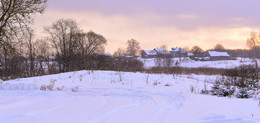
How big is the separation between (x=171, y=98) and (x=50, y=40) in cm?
3882

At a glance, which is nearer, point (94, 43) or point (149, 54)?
point (94, 43)

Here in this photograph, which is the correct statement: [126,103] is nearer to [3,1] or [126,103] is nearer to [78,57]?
[3,1]

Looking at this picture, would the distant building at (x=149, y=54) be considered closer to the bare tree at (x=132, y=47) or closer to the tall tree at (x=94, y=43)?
the bare tree at (x=132, y=47)

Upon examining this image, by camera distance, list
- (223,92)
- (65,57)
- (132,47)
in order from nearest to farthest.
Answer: (223,92)
(65,57)
(132,47)

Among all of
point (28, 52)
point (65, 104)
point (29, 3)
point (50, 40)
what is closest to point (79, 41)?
point (50, 40)

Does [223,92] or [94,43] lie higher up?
[94,43]

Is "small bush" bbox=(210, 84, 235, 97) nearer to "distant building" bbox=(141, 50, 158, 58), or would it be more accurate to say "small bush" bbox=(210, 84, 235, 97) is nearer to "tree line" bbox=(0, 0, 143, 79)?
"tree line" bbox=(0, 0, 143, 79)

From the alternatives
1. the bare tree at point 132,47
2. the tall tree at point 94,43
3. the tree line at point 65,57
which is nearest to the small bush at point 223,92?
the tree line at point 65,57

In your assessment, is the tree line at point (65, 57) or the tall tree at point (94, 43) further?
the tall tree at point (94, 43)

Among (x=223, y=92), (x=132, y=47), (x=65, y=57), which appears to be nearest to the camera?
(x=223, y=92)

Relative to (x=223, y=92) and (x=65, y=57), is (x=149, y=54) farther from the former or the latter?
(x=223, y=92)

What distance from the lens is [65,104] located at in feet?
11.6

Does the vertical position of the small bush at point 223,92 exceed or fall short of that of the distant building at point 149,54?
it falls short

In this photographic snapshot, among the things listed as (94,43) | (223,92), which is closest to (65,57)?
(94,43)
